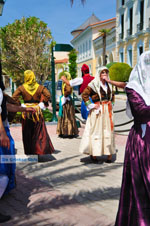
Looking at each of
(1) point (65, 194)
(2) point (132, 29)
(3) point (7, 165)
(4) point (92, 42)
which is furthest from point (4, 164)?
(4) point (92, 42)

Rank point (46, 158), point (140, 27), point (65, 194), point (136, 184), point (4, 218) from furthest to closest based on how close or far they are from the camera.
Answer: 1. point (140, 27)
2. point (46, 158)
3. point (65, 194)
4. point (4, 218)
5. point (136, 184)

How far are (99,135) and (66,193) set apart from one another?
1.76 m

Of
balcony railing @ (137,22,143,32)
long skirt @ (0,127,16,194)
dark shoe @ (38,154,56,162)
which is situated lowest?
dark shoe @ (38,154,56,162)

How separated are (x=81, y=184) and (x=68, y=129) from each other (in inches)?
158

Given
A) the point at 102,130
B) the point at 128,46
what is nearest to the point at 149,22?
the point at 128,46

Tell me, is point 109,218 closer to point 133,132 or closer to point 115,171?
point 133,132

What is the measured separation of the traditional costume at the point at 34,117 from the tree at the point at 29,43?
17017mm

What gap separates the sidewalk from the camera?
10.7ft

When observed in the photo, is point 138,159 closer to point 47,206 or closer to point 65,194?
point 47,206

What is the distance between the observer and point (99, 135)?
18.0 ft

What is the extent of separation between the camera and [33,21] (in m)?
22.5

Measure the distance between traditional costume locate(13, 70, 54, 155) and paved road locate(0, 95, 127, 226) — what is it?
0.36 meters

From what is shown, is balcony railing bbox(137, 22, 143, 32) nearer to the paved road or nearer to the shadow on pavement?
the paved road

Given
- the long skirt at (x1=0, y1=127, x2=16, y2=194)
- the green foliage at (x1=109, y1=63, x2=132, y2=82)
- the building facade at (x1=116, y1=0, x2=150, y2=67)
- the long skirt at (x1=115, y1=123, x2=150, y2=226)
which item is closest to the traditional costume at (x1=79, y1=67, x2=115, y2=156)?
the long skirt at (x1=0, y1=127, x2=16, y2=194)
